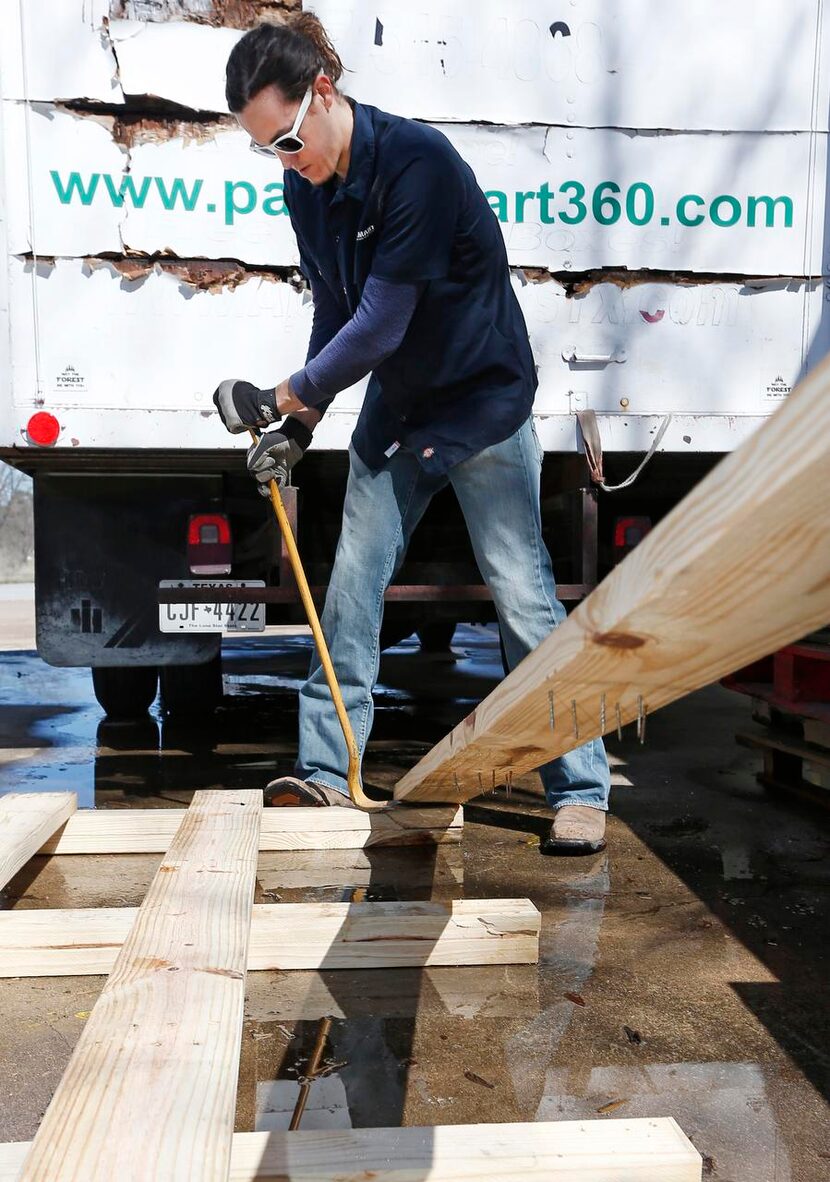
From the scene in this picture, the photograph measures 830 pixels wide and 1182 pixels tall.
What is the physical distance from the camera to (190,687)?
17.5 feet

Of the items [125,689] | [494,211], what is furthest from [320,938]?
[125,689]

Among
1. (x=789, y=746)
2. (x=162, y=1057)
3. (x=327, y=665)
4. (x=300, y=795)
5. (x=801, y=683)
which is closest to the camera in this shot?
(x=162, y=1057)

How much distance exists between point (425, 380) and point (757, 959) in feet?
5.44

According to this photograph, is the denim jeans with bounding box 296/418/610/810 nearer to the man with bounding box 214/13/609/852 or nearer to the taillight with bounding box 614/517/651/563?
the man with bounding box 214/13/609/852

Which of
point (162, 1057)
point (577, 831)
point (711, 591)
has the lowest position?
point (577, 831)

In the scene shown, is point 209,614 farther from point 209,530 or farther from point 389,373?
point 389,373

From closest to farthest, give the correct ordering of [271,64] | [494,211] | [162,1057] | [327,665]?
[162,1057]
[271,64]
[327,665]
[494,211]

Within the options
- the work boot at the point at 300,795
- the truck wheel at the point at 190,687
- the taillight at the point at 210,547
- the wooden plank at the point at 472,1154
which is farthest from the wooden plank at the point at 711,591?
the truck wheel at the point at 190,687

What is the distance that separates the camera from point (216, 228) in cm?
371

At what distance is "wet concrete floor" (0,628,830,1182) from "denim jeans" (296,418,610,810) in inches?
11.7

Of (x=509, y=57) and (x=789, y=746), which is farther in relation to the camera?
(x=509, y=57)

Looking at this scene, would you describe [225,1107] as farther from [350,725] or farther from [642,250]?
[642,250]

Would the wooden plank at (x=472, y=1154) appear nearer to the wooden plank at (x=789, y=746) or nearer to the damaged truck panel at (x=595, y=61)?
the wooden plank at (x=789, y=746)

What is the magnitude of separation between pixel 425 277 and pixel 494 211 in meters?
1.19
